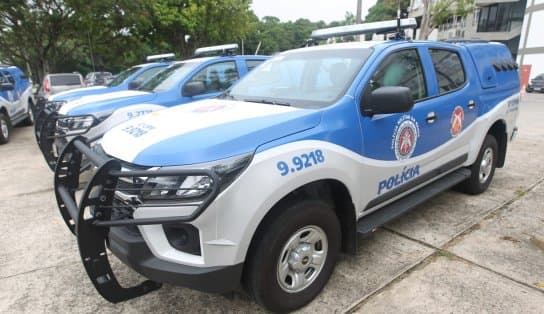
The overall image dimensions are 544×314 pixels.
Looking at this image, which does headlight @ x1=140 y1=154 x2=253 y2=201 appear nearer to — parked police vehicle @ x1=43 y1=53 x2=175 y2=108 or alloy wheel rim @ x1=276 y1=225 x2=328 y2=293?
alloy wheel rim @ x1=276 y1=225 x2=328 y2=293

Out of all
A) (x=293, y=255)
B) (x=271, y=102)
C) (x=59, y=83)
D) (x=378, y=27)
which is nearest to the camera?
(x=293, y=255)

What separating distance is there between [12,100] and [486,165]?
10424 millimetres

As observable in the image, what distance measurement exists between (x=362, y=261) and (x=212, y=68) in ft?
13.6

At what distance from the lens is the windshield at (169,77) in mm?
5824

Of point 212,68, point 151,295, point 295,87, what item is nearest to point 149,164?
point 151,295

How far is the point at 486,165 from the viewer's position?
4512 millimetres

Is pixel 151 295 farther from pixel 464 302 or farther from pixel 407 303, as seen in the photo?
pixel 464 302

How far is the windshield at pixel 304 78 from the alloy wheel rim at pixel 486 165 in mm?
2441

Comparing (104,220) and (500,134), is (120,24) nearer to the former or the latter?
(500,134)

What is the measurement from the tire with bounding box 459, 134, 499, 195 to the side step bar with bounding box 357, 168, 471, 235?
24cm

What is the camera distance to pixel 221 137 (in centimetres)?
211

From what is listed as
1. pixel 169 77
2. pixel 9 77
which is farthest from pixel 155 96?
pixel 9 77

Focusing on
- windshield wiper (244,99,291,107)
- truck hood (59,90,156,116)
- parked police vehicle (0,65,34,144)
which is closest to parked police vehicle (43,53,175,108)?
truck hood (59,90,156,116)

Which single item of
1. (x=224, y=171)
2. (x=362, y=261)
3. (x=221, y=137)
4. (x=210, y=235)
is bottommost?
(x=362, y=261)
